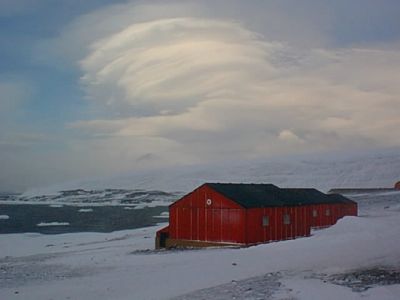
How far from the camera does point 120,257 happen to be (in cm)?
3003

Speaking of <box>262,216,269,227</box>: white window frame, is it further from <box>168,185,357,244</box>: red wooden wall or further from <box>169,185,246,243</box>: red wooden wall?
<box>169,185,246,243</box>: red wooden wall

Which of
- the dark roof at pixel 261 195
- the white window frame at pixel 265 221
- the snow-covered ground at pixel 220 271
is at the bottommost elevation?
the snow-covered ground at pixel 220 271

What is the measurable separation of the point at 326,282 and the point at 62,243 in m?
30.6

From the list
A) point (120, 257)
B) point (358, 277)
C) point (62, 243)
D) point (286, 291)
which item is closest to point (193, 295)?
point (286, 291)

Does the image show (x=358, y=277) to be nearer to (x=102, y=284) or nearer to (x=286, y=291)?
Result: (x=286, y=291)

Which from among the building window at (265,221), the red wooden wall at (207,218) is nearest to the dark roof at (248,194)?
the red wooden wall at (207,218)

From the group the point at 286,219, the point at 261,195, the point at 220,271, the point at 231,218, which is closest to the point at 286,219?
the point at 286,219

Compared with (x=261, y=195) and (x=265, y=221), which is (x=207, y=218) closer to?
(x=265, y=221)

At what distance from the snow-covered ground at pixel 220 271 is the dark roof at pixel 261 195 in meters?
4.47

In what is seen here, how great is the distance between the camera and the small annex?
110 ft

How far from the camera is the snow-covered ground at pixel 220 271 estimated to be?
1761 centimetres

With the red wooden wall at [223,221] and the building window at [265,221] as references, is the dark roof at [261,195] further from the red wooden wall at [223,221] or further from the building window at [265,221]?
the building window at [265,221]

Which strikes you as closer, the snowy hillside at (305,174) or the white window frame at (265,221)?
the white window frame at (265,221)

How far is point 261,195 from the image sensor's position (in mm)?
36906
